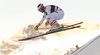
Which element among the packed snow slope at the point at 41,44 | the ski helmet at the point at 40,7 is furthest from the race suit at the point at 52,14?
the packed snow slope at the point at 41,44

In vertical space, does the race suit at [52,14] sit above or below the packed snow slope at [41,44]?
above

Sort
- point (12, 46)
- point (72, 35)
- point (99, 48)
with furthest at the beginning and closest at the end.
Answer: point (72, 35) < point (12, 46) < point (99, 48)

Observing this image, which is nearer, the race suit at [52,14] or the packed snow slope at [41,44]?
the race suit at [52,14]

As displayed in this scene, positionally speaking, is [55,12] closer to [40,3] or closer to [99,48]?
[40,3]

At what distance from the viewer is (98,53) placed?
337 cm

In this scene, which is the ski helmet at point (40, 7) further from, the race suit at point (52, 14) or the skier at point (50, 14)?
the race suit at point (52, 14)

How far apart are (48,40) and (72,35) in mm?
7587

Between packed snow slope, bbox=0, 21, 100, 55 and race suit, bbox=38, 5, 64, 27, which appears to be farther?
packed snow slope, bbox=0, 21, 100, 55

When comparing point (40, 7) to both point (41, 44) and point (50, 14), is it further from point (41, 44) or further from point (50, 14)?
point (41, 44)

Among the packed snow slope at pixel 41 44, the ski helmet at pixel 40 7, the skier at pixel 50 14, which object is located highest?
the ski helmet at pixel 40 7

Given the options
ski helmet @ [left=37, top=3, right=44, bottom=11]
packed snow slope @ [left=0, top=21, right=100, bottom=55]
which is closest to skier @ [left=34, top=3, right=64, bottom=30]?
ski helmet @ [left=37, top=3, right=44, bottom=11]

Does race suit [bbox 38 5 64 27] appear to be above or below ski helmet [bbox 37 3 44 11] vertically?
below

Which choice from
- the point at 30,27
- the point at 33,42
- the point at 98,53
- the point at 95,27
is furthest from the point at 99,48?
the point at 95,27

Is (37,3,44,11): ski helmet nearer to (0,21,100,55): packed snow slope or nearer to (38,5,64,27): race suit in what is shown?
(38,5,64,27): race suit
